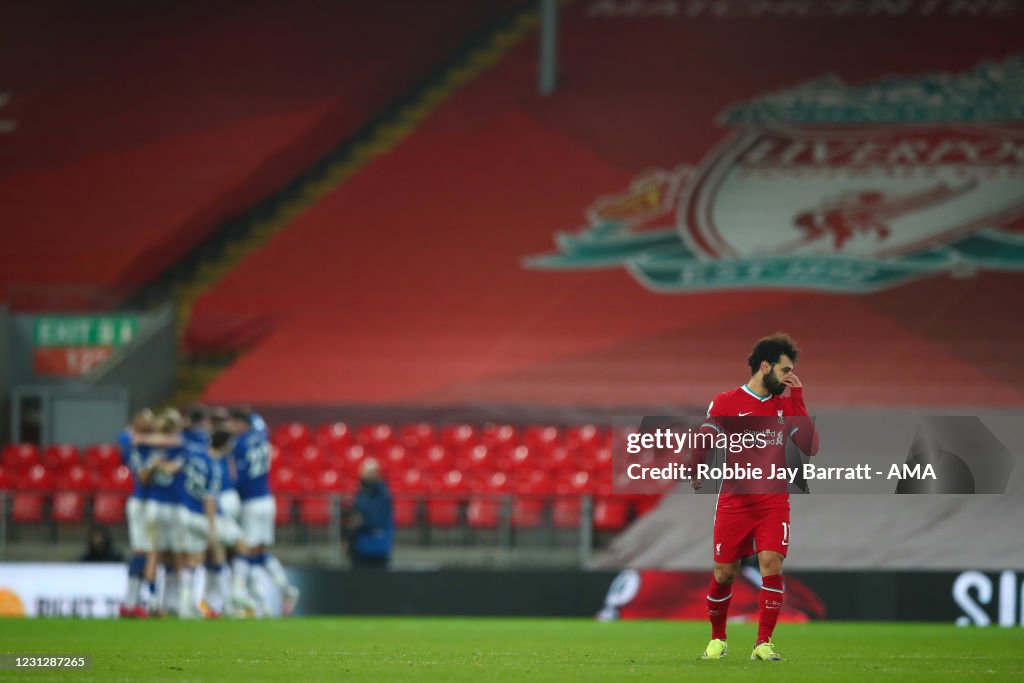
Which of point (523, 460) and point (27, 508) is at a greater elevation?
point (523, 460)

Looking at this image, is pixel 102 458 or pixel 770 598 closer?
pixel 770 598

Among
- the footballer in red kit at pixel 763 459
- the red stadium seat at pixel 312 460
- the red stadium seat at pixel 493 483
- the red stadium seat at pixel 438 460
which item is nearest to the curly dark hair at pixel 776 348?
the footballer in red kit at pixel 763 459

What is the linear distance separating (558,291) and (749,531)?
17.1m

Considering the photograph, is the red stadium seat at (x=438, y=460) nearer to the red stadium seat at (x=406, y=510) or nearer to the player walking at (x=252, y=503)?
the red stadium seat at (x=406, y=510)

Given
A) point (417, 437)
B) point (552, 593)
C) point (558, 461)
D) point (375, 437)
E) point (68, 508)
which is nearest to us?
point (552, 593)

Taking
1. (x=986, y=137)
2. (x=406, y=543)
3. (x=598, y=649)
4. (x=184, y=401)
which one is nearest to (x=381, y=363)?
(x=184, y=401)

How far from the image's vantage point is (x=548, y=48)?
1124 inches

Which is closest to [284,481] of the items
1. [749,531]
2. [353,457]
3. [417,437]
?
[353,457]

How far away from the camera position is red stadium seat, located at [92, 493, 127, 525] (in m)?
18.9

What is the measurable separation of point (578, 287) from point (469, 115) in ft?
15.3

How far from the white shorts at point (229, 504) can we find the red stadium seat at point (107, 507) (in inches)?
123

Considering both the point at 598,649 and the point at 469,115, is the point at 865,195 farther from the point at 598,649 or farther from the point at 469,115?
the point at 598,649

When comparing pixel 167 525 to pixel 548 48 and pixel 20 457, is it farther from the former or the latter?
→ pixel 548 48

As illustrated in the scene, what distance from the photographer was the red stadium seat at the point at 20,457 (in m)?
21.5
